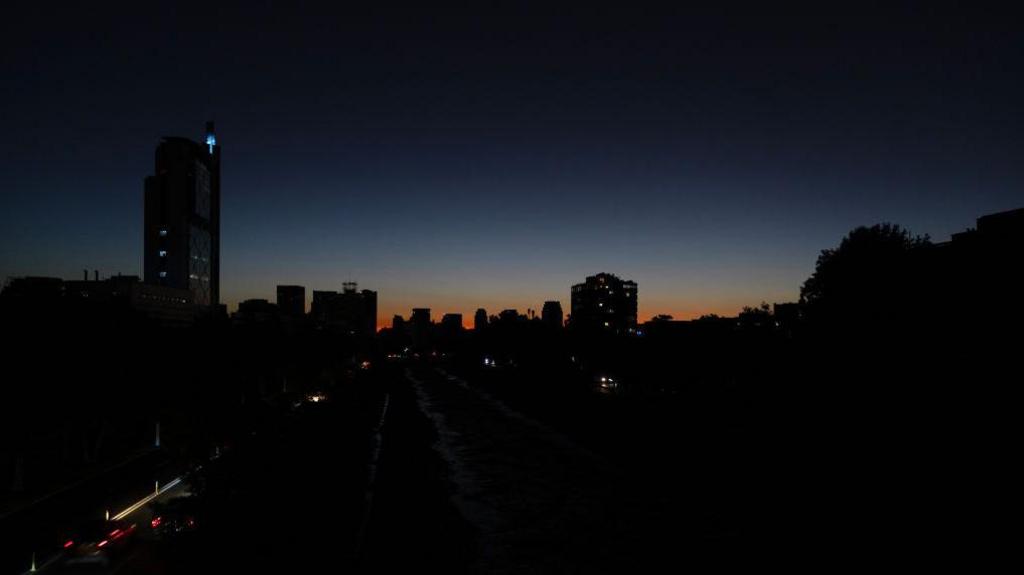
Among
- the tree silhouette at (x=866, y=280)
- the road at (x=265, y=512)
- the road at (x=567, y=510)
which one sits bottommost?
the road at (x=567, y=510)

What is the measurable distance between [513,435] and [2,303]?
133ft

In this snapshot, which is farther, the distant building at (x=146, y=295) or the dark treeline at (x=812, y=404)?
the distant building at (x=146, y=295)

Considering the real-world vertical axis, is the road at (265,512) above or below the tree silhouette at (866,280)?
below

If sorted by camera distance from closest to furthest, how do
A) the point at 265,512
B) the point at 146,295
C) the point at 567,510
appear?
the point at 265,512 → the point at 567,510 → the point at 146,295

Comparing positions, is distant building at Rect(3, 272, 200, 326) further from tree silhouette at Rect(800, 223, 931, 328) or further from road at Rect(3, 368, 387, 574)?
tree silhouette at Rect(800, 223, 931, 328)

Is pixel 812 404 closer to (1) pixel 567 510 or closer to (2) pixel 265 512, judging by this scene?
(1) pixel 567 510

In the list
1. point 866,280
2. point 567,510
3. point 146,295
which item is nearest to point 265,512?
point 567,510

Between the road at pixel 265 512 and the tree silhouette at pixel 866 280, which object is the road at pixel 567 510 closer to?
the road at pixel 265 512

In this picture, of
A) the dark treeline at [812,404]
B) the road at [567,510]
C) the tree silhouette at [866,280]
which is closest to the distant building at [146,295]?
the dark treeline at [812,404]

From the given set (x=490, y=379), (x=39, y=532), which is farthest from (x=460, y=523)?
(x=490, y=379)

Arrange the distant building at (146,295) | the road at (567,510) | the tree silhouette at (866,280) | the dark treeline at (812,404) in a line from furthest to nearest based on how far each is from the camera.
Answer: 1. the distant building at (146,295)
2. the tree silhouette at (866,280)
3. the dark treeline at (812,404)
4. the road at (567,510)

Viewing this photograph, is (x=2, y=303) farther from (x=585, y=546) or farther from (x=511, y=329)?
(x=511, y=329)

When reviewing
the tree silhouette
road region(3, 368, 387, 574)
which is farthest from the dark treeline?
road region(3, 368, 387, 574)

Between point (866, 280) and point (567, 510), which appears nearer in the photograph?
point (567, 510)
